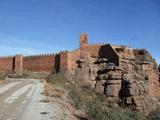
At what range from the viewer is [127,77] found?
58.2 m

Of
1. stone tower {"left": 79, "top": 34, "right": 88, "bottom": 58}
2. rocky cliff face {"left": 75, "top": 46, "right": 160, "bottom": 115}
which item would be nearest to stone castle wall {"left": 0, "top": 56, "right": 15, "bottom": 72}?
stone tower {"left": 79, "top": 34, "right": 88, "bottom": 58}

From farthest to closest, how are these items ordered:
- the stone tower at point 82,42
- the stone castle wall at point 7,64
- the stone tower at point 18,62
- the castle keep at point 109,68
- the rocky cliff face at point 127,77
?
1. the stone castle wall at point 7,64
2. the stone tower at point 18,62
3. the stone tower at point 82,42
4. the castle keep at point 109,68
5. the rocky cliff face at point 127,77

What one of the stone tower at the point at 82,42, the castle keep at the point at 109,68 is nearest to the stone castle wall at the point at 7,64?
the castle keep at the point at 109,68

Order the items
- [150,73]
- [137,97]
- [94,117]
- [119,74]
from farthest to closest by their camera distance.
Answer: [150,73]
[119,74]
[137,97]
[94,117]

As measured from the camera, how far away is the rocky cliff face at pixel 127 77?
56.0 m

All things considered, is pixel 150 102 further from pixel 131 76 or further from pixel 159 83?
pixel 159 83

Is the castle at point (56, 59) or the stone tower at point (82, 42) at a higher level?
the stone tower at point (82, 42)

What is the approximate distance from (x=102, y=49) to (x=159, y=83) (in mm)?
13691

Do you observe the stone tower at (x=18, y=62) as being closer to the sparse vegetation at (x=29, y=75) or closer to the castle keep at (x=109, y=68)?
the castle keep at (x=109, y=68)

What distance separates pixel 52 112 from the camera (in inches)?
635

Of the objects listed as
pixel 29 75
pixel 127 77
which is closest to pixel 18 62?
pixel 29 75

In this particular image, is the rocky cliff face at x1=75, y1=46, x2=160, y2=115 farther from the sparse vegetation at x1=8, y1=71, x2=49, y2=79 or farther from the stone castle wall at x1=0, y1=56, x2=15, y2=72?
the stone castle wall at x1=0, y1=56, x2=15, y2=72

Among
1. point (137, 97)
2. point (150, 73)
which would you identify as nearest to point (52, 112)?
point (137, 97)

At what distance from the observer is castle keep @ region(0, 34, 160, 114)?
56875mm
